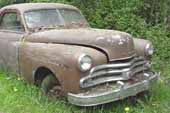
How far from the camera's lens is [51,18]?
7191 mm

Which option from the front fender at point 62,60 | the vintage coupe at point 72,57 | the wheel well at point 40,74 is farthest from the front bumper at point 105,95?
the wheel well at point 40,74

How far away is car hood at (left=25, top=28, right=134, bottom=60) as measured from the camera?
5.83 m

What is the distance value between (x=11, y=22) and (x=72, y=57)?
2.41m

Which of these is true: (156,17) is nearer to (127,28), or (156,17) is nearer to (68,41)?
(127,28)

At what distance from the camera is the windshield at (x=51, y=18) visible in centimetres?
700

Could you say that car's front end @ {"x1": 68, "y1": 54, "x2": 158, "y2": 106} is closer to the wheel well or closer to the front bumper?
the front bumper

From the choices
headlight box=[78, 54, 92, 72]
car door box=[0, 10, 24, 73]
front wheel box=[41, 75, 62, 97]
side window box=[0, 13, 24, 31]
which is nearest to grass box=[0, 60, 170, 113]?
front wheel box=[41, 75, 62, 97]

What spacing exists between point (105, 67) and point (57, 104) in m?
0.96

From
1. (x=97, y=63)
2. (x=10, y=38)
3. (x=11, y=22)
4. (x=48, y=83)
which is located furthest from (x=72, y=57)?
(x=11, y=22)

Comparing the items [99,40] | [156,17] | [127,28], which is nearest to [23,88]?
[99,40]

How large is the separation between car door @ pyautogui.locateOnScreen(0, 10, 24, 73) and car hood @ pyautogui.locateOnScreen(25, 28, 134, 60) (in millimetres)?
653

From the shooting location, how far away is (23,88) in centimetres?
663

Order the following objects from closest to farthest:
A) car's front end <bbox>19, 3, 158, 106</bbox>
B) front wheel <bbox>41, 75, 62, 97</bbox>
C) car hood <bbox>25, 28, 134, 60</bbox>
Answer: car's front end <bbox>19, 3, 158, 106</bbox> → car hood <bbox>25, 28, 134, 60</bbox> → front wheel <bbox>41, 75, 62, 97</bbox>

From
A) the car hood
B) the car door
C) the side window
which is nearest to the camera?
the car hood
